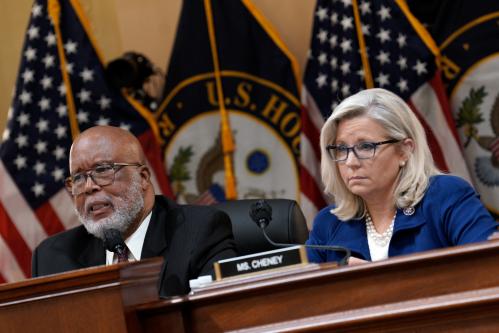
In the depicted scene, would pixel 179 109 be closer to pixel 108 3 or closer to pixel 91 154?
pixel 108 3

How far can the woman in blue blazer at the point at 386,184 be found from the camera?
118 inches

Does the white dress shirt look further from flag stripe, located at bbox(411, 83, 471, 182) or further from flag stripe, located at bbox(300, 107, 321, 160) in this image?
flag stripe, located at bbox(411, 83, 471, 182)

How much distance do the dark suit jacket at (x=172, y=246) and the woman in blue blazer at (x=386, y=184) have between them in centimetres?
37

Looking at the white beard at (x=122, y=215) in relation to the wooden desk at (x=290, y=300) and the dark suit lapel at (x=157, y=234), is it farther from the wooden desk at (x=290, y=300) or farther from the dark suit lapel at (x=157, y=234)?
the wooden desk at (x=290, y=300)

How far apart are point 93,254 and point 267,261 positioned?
142 centimetres

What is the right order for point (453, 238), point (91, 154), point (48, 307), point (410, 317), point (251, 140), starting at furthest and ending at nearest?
point (251, 140), point (91, 154), point (453, 238), point (48, 307), point (410, 317)

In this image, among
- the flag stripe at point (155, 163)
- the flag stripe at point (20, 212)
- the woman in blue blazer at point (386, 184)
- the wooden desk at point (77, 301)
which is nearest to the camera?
the wooden desk at point (77, 301)

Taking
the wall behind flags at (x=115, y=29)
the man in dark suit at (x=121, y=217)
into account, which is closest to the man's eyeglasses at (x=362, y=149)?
the man in dark suit at (x=121, y=217)

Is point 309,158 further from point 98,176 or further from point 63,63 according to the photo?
point 98,176

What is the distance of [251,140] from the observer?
5.48m

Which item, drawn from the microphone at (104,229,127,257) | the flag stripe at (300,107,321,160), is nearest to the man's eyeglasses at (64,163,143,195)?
the microphone at (104,229,127,257)

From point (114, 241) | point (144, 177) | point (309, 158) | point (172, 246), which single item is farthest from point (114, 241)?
point (309, 158)

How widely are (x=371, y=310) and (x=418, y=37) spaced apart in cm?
331

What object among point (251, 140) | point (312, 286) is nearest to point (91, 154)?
point (312, 286)
